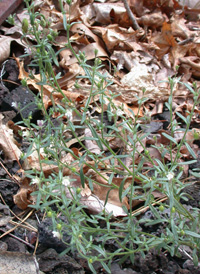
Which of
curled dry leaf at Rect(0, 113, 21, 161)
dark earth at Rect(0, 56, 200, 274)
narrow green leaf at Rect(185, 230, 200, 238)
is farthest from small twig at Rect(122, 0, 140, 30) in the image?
narrow green leaf at Rect(185, 230, 200, 238)

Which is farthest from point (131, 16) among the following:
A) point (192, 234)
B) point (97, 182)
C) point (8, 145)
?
→ point (192, 234)

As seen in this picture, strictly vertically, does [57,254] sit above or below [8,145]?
below

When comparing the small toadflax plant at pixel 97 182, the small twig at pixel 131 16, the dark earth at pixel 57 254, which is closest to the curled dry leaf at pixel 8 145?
the dark earth at pixel 57 254

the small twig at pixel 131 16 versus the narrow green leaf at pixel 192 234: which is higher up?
the small twig at pixel 131 16

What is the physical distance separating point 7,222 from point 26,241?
22 centimetres

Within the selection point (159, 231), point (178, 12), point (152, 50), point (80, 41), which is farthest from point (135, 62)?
point (159, 231)

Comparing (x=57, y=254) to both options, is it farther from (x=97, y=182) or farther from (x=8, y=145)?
(x=8, y=145)

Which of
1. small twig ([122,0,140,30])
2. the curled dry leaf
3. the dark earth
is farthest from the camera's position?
small twig ([122,0,140,30])

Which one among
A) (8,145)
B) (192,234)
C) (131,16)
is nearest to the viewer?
(192,234)

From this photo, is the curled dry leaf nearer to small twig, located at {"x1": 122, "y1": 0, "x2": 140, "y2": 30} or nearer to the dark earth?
the dark earth

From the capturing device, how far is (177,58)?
415 cm

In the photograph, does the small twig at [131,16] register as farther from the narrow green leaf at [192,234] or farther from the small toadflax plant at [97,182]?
the narrow green leaf at [192,234]

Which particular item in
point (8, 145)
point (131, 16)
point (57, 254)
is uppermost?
point (131, 16)

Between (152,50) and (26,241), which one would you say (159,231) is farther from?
(152,50)
